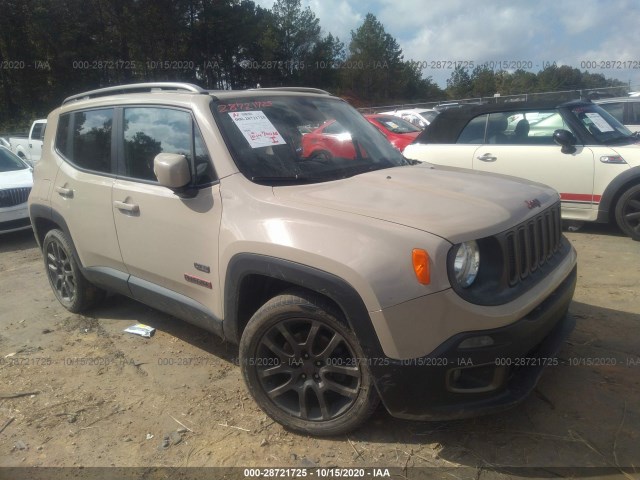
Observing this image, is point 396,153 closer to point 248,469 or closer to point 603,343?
point 603,343

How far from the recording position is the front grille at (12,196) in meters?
7.88

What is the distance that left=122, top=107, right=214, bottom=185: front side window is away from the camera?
3.27m

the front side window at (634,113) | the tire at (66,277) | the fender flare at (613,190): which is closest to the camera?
the tire at (66,277)

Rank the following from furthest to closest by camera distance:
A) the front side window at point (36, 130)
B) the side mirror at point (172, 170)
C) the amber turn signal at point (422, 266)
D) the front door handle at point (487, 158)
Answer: the front side window at point (36, 130), the front door handle at point (487, 158), the side mirror at point (172, 170), the amber turn signal at point (422, 266)

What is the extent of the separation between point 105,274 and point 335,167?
6.81 feet

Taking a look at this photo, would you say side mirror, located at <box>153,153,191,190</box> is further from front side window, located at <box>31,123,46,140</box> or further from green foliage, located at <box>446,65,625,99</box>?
green foliage, located at <box>446,65,625,99</box>

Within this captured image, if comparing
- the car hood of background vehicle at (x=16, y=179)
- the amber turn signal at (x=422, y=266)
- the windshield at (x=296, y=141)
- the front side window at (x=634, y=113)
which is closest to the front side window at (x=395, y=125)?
the front side window at (x=634, y=113)

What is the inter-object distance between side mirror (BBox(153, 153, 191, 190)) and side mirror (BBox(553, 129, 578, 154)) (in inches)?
201

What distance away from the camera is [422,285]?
236 cm

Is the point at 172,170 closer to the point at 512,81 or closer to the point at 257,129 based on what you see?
the point at 257,129

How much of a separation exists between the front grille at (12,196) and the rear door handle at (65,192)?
4271 millimetres

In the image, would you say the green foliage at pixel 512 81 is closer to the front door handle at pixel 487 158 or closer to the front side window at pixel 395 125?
the front side window at pixel 395 125

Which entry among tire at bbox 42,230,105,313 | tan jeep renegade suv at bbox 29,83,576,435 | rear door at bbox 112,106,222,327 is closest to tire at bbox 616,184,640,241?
tan jeep renegade suv at bbox 29,83,576,435

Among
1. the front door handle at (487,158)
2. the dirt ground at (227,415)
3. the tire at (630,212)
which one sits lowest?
the dirt ground at (227,415)
